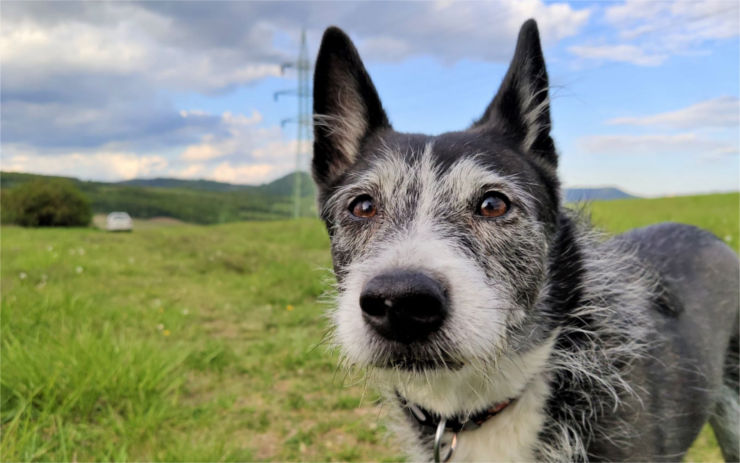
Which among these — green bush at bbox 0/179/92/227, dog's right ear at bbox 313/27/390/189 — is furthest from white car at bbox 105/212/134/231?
dog's right ear at bbox 313/27/390/189

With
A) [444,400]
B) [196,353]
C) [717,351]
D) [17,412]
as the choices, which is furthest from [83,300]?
[717,351]

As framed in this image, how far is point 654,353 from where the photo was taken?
340 centimetres

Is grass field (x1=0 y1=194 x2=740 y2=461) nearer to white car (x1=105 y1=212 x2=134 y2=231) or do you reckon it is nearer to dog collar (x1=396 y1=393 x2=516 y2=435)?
dog collar (x1=396 y1=393 x2=516 y2=435)

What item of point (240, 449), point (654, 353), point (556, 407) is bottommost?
point (240, 449)

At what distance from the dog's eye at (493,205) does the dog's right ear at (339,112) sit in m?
1.18

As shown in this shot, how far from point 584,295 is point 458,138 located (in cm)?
133

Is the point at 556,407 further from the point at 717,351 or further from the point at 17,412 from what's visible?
the point at 17,412

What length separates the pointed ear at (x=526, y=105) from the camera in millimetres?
3305

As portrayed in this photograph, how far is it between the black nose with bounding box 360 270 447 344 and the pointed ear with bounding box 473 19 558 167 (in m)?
1.69

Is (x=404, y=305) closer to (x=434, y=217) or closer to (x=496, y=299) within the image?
(x=496, y=299)

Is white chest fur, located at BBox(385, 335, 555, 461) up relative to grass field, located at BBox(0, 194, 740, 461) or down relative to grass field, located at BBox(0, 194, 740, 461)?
up

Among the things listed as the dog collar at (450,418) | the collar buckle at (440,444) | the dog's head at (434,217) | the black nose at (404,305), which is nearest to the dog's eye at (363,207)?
the dog's head at (434,217)

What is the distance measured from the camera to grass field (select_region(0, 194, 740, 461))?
445 centimetres

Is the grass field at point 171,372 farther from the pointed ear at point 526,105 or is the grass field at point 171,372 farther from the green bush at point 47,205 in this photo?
the green bush at point 47,205
